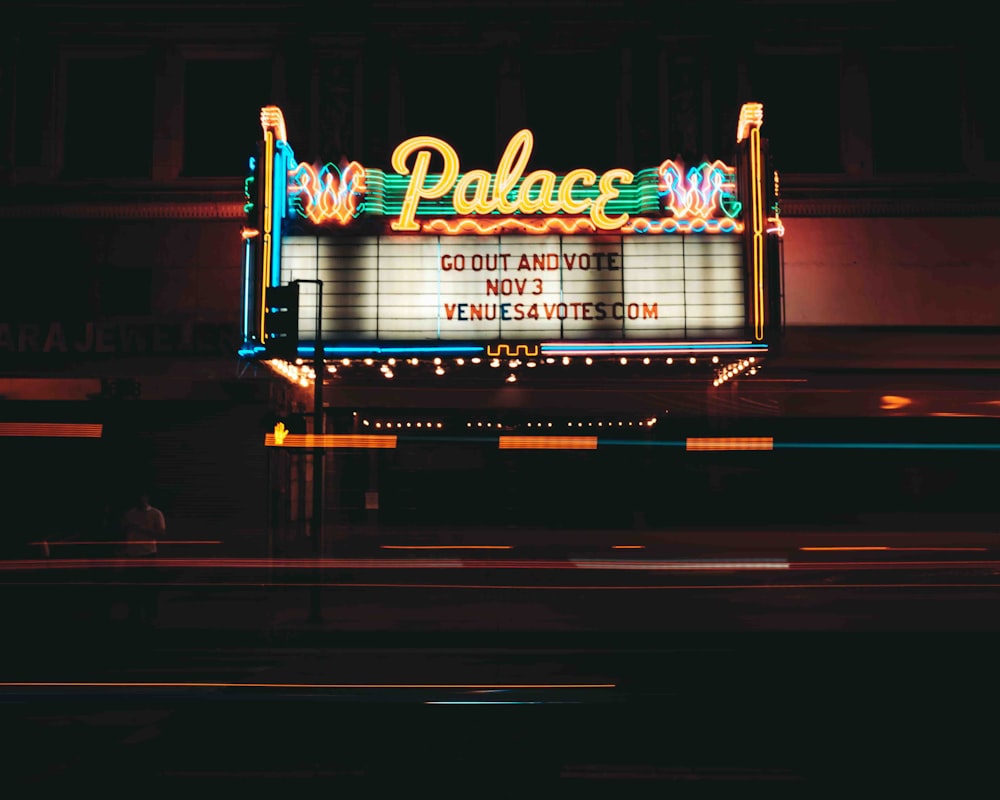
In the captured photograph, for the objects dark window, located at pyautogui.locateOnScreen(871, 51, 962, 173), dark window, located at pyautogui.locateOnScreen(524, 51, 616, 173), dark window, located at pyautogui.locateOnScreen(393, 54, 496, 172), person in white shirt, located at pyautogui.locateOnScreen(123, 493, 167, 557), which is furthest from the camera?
dark window, located at pyautogui.locateOnScreen(393, 54, 496, 172)

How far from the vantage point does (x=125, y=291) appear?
19.8m

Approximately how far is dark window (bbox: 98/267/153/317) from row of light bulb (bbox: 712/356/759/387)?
13335 millimetres

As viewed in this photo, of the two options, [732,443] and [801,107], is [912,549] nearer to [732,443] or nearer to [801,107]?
[732,443]

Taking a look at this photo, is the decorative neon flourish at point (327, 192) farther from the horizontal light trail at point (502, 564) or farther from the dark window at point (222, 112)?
the horizontal light trail at point (502, 564)

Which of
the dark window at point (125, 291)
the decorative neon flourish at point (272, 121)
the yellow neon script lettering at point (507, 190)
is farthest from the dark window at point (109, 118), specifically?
the yellow neon script lettering at point (507, 190)

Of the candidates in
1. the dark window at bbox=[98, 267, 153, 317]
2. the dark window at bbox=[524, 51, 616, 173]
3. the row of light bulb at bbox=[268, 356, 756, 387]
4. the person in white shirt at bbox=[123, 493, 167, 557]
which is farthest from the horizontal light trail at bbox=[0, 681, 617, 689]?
the dark window at bbox=[524, 51, 616, 173]

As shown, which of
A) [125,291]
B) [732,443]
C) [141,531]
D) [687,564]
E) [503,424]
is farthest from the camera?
[503,424]

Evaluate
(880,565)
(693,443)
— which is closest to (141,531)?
(693,443)

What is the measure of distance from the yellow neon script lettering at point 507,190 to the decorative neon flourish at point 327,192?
0.84 m

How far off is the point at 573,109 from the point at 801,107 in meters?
5.58

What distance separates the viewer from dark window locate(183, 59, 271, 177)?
20.4 meters

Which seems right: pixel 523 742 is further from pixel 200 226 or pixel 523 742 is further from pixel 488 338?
pixel 200 226

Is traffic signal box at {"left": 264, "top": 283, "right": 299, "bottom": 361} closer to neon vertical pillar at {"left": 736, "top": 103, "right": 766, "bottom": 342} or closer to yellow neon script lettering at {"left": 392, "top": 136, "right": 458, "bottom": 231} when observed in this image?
yellow neon script lettering at {"left": 392, "top": 136, "right": 458, "bottom": 231}

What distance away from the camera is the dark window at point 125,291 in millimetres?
19719
